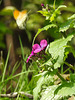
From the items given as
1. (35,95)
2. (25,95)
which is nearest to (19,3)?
(25,95)

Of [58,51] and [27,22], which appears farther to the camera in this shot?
[27,22]

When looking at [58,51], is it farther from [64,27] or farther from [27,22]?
[27,22]

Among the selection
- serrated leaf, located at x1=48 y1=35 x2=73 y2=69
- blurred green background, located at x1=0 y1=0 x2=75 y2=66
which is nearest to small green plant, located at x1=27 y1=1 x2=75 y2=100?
serrated leaf, located at x1=48 y1=35 x2=73 y2=69

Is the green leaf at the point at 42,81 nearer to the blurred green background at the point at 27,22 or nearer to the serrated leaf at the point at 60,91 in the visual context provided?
the serrated leaf at the point at 60,91

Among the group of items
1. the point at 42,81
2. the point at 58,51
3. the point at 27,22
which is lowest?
the point at 27,22

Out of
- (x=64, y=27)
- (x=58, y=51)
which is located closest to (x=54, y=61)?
(x=58, y=51)

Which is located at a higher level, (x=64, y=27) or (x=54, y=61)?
(x=64, y=27)

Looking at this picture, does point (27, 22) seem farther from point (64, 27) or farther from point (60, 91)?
point (60, 91)

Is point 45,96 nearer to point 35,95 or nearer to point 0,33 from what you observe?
point 35,95

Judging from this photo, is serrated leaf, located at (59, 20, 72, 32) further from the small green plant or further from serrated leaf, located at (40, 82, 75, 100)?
serrated leaf, located at (40, 82, 75, 100)
